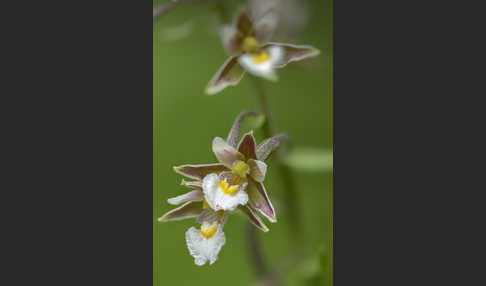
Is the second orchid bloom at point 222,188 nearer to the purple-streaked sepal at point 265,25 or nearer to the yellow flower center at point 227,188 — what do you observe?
the yellow flower center at point 227,188

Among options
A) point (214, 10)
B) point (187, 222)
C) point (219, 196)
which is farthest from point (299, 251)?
point (214, 10)

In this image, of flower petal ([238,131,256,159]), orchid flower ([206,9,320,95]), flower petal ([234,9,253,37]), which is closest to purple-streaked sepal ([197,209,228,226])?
flower petal ([238,131,256,159])

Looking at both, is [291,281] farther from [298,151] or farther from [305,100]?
[305,100]

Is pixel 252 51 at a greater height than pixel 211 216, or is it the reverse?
pixel 252 51

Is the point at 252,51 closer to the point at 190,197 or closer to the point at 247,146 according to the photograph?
the point at 247,146

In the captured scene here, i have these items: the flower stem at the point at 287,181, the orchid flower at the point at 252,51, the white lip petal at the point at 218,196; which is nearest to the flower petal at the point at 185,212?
the white lip petal at the point at 218,196

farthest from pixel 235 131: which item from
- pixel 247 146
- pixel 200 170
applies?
pixel 200 170

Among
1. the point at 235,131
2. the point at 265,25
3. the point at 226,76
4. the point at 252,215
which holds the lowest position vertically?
the point at 252,215
